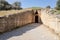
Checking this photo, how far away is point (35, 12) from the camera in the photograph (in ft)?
69.4

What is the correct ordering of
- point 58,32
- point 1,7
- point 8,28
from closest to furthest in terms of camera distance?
point 58,32, point 8,28, point 1,7

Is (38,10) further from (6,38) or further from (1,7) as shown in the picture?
(6,38)

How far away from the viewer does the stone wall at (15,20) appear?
42.1 ft

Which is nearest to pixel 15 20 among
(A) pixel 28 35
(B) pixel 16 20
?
(B) pixel 16 20

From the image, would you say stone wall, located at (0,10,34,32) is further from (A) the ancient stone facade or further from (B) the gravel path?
(B) the gravel path

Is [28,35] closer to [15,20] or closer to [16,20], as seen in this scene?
[15,20]

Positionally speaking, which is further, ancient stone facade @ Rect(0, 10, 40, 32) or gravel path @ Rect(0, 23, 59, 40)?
ancient stone facade @ Rect(0, 10, 40, 32)

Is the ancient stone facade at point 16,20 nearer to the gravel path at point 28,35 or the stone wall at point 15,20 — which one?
the stone wall at point 15,20

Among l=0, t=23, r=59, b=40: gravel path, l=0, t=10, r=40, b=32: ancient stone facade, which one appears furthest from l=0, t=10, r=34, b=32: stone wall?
l=0, t=23, r=59, b=40: gravel path

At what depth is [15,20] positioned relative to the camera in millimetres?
15266

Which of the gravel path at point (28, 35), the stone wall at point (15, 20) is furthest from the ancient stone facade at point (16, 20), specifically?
the gravel path at point (28, 35)

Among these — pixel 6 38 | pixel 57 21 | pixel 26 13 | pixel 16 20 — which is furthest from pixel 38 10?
pixel 6 38

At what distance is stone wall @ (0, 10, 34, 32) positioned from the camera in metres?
12.8

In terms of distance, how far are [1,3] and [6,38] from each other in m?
14.2
